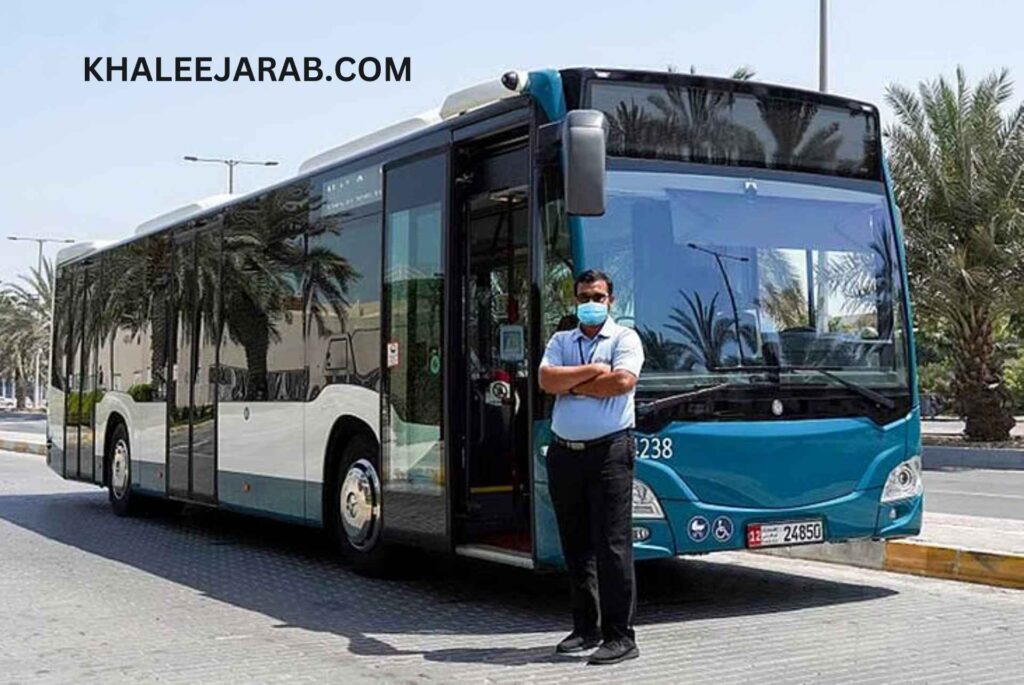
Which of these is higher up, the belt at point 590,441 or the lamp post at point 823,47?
the lamp post at point 823,47

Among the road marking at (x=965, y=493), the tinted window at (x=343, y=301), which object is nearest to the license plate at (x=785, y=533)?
the tinted window at (x=343, y=301)

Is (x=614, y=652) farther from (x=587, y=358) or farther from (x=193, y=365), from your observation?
(x=193, y=365)

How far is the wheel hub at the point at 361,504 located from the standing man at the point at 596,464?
2.93 meters

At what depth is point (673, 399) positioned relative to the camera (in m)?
7.89

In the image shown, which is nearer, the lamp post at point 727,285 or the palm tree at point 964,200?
the lamp post at point 727,285

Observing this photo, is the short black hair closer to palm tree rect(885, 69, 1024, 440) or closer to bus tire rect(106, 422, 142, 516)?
bus tire rect(106, 422, 142, 516)

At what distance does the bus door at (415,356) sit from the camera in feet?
29.5

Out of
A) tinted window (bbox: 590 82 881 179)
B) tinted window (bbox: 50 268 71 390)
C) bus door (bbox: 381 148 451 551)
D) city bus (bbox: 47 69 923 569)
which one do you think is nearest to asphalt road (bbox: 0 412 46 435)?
tinted window (bbox: 50 268 71 390)

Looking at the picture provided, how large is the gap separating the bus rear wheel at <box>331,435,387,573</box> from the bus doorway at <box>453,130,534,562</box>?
1.06 metres

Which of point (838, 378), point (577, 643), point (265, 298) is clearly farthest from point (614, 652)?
point (265, 298)

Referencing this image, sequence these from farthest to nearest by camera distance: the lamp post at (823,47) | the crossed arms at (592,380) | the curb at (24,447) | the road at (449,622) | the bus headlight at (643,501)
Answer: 1. the curb at (24,447)
2. the lamp post at (823,47)
3. the bus headlight at (643,501)
4. the crossed arms at (592,380)
5. the road at (449,622)

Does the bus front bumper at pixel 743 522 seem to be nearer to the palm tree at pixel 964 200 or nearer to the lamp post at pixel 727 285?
the lamp post at pixel 727 285

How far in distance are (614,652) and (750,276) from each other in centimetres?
250

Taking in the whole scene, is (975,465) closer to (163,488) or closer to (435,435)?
(163,488)
